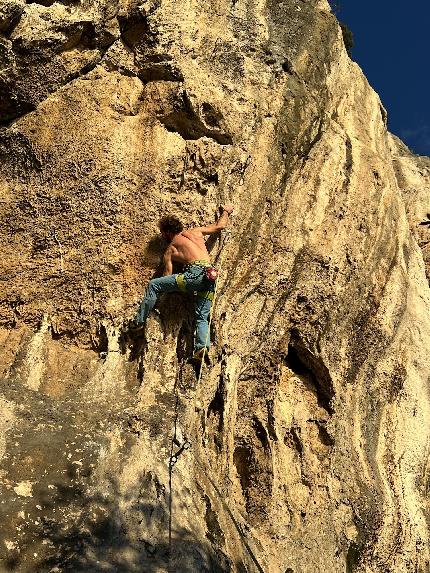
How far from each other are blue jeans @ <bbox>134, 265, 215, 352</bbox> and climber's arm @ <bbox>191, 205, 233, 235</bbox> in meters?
0.65

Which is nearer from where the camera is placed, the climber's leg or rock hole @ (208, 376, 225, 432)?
the climber's leg

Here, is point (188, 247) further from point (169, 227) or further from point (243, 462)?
point (243, 462)

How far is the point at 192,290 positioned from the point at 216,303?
0.66 m

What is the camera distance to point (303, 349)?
29.4 ft

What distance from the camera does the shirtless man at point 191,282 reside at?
732 cm

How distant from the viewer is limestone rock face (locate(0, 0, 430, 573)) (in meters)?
6.37

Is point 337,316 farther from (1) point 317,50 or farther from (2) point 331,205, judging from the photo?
(1) point 317,50

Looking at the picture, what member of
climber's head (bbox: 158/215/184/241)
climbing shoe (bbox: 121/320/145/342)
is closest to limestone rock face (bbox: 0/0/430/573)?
climbing shoe (bbox: 121/320/145/342)

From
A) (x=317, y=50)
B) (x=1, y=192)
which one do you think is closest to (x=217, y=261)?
(x=1, y=192)

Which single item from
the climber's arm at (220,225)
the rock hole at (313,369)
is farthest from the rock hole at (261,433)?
the climber's arm at (220,225)

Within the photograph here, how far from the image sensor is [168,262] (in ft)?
25.0

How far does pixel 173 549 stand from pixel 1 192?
518 cm

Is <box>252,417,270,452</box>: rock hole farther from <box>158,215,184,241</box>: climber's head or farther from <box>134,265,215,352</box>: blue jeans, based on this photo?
<box>158,215,184,241</box>: climber's head

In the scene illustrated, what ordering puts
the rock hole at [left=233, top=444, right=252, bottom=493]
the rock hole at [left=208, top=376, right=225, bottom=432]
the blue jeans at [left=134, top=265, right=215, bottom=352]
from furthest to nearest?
the rock hole at [left=233, top=444, right=252, bottom=493]
the rock hole at [left=208, top=376, right=225, bottom=432]
the blue jeans at [left=134, top=265, right=215, bottom=352]
